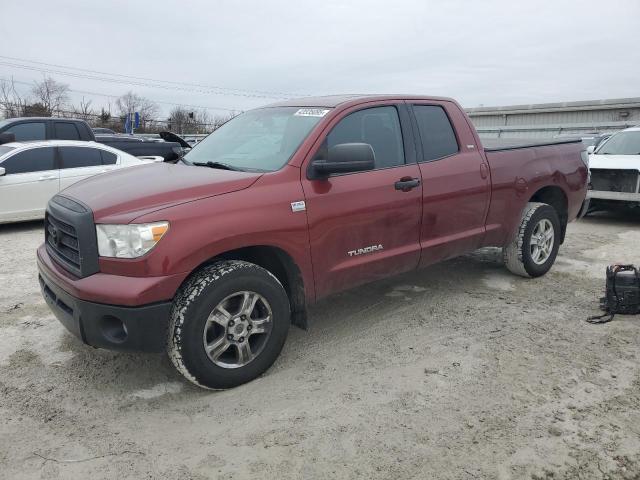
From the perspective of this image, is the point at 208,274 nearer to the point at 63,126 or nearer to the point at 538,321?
the point at 538,321

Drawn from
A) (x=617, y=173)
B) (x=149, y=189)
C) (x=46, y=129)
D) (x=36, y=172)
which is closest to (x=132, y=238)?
(x=149, y=189)

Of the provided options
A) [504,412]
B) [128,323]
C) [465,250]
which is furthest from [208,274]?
[465,250]

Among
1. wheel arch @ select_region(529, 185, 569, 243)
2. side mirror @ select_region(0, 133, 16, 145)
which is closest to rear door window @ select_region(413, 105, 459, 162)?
wheel arch @ select_region(529, 185, 569, 243)

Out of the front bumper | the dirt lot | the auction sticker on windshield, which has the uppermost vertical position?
the auction sticker on windshield

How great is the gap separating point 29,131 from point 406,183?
9.20 metres

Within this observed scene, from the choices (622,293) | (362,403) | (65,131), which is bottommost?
(362,403)

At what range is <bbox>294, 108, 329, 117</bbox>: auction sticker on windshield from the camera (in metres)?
3.91

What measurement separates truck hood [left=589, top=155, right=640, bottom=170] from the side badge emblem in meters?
7.20

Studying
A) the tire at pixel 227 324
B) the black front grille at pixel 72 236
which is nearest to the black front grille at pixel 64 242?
the black front grille at pixel 72 236

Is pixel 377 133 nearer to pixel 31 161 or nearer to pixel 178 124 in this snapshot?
pixel 31 161

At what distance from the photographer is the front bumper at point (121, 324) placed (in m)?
2.91

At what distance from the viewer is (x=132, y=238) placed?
116 inches

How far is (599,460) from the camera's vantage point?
2561mm

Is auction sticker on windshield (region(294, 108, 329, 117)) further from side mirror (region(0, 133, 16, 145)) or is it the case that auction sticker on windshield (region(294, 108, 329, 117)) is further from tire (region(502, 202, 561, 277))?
side mirror (region(0, 133, 16, 145))
